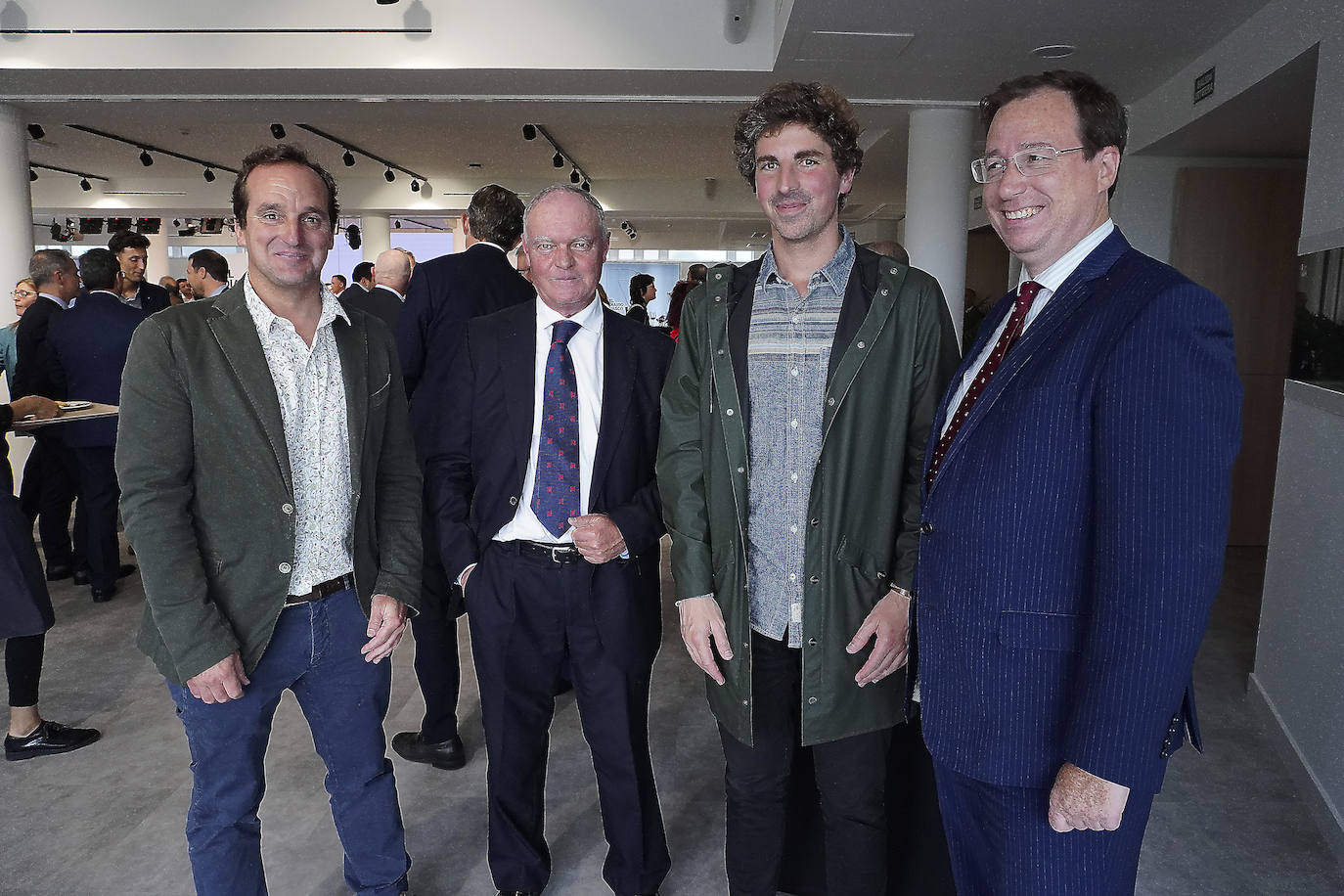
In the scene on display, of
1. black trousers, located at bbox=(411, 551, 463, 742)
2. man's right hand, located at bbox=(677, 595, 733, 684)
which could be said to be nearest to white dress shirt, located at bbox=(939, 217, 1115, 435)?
man's right hand, located at bbox=(677, 595, 733, 684)

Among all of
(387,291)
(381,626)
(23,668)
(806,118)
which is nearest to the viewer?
(806,118)

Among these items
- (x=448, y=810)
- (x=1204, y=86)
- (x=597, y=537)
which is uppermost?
(x=1204, y=86)

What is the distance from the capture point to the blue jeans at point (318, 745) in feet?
6.02

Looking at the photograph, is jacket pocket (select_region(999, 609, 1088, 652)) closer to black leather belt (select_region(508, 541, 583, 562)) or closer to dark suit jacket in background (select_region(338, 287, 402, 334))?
black leather belt (select_region(508, 541, 583, 562))

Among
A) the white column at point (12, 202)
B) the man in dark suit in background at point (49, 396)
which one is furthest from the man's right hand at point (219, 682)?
the white column at point (12, 202)

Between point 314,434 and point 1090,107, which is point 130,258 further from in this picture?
point 1090,107

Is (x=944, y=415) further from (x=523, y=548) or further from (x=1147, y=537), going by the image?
(x=523, y=548)

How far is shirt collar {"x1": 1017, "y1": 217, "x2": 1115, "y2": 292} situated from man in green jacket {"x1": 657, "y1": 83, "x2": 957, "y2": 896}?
0.41 meters

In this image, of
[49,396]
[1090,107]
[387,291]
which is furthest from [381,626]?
[49,396]

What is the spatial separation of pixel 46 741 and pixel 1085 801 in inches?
137

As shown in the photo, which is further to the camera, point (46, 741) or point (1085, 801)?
point (46, 741)

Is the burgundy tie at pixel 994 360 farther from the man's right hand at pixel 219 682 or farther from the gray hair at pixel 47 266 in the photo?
the gray hair at pixel 47 266

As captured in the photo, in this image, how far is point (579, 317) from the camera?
2.18 metres

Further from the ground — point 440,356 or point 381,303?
point 381,303
